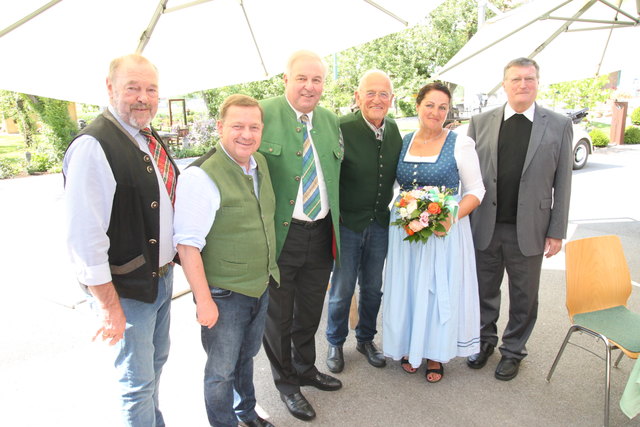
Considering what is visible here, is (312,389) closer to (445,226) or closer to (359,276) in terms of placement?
(359,276)

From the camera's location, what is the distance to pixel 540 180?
10.3 ft

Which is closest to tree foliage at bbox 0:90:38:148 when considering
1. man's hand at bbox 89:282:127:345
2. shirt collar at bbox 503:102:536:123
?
man's hand at bbox 89:282:127:345

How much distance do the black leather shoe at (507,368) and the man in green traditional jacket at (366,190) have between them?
35.0 inches

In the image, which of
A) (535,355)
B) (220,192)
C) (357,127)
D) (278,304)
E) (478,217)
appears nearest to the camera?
(220,192)

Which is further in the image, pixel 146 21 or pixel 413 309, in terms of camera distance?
pixel 413 309

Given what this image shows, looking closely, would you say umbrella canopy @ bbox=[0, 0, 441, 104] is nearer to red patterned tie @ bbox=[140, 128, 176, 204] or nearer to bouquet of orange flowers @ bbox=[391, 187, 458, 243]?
red patterned tie @ bbox=[140, 128, 176, 204]

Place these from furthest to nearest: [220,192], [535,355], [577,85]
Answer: [577,85] < [535,355] < [220,192]

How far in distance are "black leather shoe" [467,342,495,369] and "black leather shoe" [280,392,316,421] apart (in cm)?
135

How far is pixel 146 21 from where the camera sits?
9.61 ft

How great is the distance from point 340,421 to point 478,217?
176 cm

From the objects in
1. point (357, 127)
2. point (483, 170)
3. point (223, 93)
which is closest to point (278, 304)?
point (357, 127)

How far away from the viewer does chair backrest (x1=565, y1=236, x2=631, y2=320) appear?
3.14 meters

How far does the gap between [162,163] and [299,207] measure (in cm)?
88

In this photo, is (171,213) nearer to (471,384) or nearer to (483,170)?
(483,170)
